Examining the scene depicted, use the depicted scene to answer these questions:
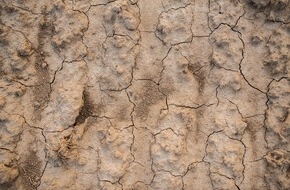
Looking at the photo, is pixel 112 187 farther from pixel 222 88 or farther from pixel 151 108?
pixel 222 88

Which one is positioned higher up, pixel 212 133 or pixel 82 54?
pixel 82 54

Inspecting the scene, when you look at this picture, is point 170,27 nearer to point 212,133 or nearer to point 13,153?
point 212,133

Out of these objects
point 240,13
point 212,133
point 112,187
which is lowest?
point 112,187

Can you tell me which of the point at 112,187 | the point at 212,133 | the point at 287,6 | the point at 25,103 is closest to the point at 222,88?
the point at 212,133

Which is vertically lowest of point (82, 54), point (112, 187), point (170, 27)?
point (112, 187)

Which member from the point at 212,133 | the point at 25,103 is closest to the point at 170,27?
the point at 212,133

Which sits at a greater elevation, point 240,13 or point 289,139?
point 240,13

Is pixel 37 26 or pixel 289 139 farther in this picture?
pixel 37 26
